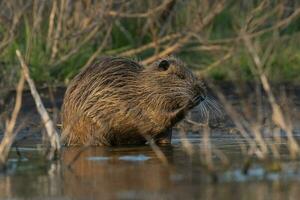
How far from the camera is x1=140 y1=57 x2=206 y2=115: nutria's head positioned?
24.9 feet

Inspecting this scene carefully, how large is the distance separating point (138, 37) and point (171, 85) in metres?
3.69

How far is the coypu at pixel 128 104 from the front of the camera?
25.3 feet

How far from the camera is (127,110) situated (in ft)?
25.3

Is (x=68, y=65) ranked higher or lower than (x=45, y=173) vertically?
higher

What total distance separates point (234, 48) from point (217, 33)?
112 centimetres

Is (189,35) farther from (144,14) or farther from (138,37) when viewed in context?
(138,37)

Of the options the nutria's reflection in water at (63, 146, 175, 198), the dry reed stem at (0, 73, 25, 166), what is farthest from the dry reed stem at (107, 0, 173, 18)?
the dry reed stem at (0, 73, 25, 166)

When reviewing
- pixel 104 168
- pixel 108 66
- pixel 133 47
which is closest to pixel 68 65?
pixel 133 47

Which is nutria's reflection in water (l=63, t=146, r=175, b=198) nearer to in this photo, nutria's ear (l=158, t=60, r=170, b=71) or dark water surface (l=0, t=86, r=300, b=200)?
dark water surface (l=0, t=86, r=300, b=200)

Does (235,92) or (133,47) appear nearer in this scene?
(235,92)

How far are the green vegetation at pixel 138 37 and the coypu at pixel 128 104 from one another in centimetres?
212

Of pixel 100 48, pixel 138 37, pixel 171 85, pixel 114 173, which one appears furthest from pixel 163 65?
pixel 138 37

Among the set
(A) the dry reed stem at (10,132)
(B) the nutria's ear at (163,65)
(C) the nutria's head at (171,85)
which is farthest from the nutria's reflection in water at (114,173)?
(B) the nutria's ear at (163,65)

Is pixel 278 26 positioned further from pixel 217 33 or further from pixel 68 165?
pixel 68 165
